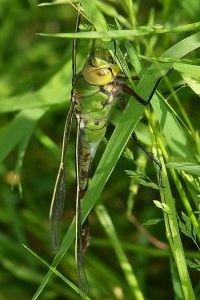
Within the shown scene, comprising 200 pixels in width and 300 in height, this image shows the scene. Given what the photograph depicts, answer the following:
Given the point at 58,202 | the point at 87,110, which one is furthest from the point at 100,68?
the point at 58,202

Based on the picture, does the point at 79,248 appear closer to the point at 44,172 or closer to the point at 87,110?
the point at 87,110

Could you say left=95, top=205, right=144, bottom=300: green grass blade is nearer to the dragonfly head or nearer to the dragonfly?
the dragonfly

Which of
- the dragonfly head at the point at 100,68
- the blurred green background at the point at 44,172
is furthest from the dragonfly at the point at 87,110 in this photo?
the blurred green background at the point at 44,172

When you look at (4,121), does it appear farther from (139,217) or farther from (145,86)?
(145,86)

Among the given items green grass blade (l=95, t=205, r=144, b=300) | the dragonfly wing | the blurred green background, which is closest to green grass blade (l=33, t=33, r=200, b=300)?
the dragonfly wing

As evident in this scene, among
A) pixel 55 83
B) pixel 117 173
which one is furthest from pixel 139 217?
pixel 55 83
